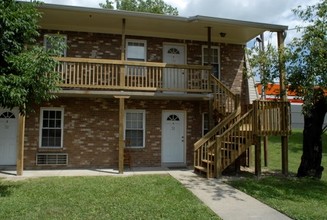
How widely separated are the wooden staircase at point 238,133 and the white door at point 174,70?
2.49 meters

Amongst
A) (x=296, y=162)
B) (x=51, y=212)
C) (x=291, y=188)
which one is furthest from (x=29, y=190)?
(x=296, y=162)

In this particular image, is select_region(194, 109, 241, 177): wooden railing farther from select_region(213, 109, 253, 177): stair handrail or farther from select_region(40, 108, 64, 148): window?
select_region(40, 108, 64, 148): window

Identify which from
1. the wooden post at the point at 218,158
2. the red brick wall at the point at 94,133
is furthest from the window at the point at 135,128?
the wooden post at the point at 218,158

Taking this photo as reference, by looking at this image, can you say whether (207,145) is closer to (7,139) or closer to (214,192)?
(214,192)

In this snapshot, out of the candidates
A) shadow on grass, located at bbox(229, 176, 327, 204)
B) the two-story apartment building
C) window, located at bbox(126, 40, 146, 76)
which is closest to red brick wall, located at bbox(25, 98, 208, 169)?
the two-story apartment building

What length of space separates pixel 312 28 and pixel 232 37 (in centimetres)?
470

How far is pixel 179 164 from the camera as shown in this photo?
13.7 m

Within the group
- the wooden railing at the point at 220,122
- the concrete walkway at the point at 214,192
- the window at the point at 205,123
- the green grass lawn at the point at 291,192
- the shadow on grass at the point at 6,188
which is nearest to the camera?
the concrete walkway at the point at 214,192

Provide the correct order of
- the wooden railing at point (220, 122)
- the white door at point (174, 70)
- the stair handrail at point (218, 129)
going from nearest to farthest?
the wooden railing at point (220, 122)
the stair handrail at point (218, 129)
the white door at point (174, 70)

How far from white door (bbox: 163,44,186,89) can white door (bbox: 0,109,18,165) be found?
20.8 ft

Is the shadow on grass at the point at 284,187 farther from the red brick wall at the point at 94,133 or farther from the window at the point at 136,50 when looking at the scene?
the window at the point at 136,50

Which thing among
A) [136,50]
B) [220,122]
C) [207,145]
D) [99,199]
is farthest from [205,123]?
[99,199]

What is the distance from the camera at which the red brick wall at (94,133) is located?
41.5 feet

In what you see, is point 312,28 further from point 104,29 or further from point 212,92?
point 104,29
